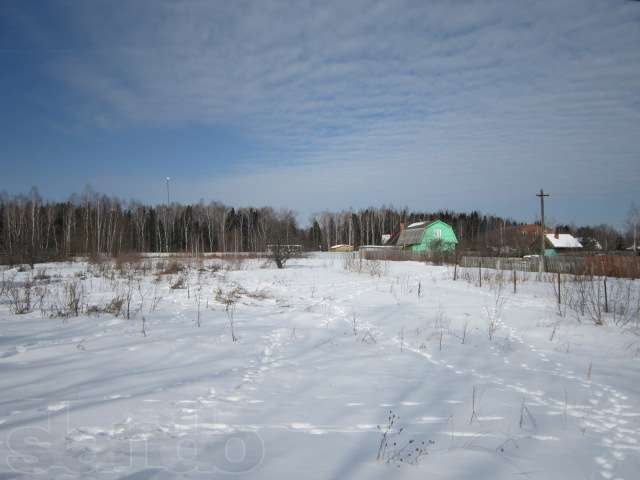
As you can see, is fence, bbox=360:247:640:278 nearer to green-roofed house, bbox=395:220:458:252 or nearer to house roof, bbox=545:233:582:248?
green-roofed house, bbox=395:220:458:252

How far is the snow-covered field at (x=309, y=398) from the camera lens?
114 inches

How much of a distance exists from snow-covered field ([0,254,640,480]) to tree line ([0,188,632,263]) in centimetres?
1968

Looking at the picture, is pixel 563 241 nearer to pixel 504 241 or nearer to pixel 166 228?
pixel 504 241

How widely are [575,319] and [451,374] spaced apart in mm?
6293

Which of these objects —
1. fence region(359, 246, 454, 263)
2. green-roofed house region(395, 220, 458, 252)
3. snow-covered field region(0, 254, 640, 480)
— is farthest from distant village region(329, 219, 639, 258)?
snow-covered field region(0, 254, 640, 480)

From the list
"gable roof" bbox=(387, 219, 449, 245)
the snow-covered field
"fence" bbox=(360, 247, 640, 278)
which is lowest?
the snow-covered field

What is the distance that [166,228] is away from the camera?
60219 millimetres

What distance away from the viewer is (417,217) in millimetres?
99375

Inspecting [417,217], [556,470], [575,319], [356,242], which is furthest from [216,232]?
[556,470]

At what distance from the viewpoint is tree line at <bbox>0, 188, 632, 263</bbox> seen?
3039cm

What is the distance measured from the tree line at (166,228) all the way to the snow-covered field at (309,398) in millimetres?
19676

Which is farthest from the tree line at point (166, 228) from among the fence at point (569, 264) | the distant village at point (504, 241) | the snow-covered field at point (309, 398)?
the snow-covered field at point (309, 398)

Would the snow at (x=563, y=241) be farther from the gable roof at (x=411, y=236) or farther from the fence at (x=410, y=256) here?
the fence at (x=410, y=256)

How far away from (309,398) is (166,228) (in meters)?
61.3
